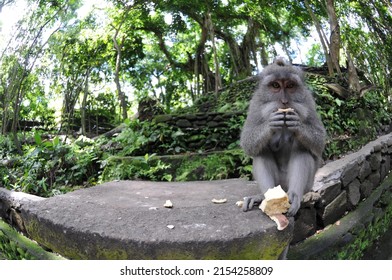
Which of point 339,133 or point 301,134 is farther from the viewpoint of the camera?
point 339,133

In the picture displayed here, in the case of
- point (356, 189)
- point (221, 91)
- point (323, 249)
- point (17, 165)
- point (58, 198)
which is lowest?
point (323, 249)

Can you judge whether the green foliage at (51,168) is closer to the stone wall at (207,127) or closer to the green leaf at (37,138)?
the green leaf at (37,138)

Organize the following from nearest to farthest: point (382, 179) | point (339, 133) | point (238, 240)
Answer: point (238, 240) < point (382, 179) < point (339, 133)

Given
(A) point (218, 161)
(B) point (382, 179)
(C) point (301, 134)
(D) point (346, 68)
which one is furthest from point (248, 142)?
(D) point (346, 68)

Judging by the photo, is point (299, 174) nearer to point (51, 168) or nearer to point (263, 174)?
point (263, 174)

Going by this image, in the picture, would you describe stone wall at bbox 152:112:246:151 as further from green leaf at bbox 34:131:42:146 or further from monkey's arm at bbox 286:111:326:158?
monkey's arm at bbox 286:111:326:158

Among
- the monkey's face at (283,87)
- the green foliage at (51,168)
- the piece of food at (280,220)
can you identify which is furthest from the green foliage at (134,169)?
the piece of food at (280,220)

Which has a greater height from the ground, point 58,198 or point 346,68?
point 346,68

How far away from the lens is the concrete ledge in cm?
161

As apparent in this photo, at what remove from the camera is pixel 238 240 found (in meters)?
1.63

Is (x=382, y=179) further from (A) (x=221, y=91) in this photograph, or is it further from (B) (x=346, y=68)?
(A) (x=221, y=91)

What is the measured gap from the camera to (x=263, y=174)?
2291mm

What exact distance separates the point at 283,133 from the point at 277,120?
0.28m

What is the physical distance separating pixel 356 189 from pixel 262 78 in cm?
170
